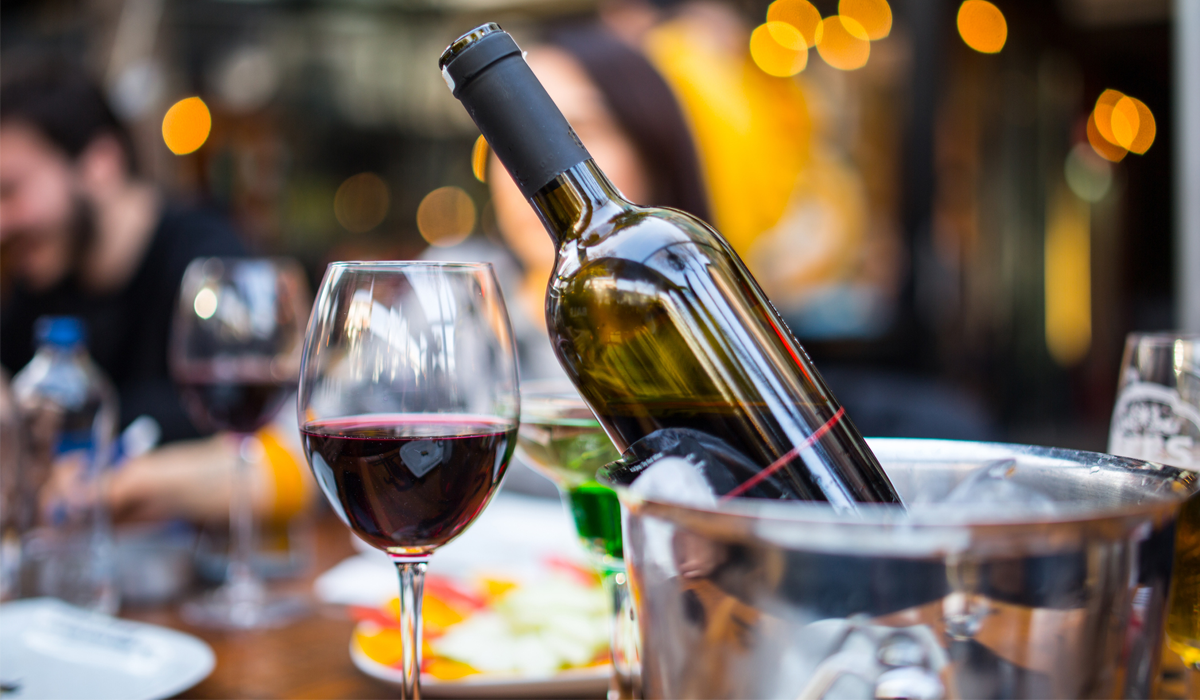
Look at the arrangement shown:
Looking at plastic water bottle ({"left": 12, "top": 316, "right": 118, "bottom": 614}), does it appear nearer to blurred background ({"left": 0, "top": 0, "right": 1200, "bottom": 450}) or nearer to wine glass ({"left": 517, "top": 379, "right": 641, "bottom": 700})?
wine glass ({"left": 517, "top": 379, "right": 641, "bottom": 700})

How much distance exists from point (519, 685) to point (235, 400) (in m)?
0.48

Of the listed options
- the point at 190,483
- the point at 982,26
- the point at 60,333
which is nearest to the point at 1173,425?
the point at 60,333

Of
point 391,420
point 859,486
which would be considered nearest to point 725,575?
point 859,486

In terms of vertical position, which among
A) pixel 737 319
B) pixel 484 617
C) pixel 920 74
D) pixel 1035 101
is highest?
pixel 1035 101

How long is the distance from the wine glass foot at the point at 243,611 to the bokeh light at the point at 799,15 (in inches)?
115

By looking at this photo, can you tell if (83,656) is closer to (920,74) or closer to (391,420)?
(391,420)

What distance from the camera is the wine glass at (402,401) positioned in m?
0.42

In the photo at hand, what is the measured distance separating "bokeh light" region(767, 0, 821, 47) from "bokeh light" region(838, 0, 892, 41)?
0.32 feet

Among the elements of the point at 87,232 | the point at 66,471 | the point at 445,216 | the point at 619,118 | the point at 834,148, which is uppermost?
the point at 445,216

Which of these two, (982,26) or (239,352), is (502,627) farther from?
(982,26)

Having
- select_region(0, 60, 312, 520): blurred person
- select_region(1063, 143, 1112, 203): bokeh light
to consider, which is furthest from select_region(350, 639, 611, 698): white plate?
select_region(1063, 143, 1112, 203): bokeh light

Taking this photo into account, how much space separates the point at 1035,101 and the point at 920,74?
2.72m

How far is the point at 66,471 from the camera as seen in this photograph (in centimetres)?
86

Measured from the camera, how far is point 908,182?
2953mm
